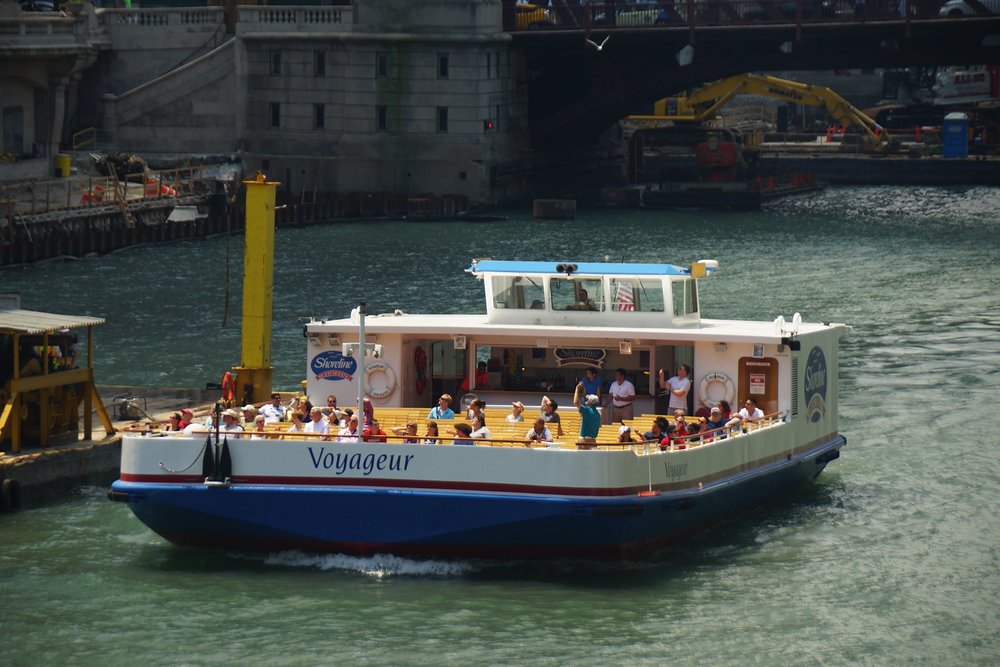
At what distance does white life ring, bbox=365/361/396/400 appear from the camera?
34.7m

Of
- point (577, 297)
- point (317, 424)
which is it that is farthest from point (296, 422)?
point (577, 297)

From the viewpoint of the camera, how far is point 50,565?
30812mm

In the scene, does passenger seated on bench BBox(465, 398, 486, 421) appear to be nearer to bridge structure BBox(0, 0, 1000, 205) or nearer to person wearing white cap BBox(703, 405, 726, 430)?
person wearing white cap BBox(703, 405, 726, 430)

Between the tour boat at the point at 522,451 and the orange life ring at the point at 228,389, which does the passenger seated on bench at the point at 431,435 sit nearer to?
the tour boat at the point at 522,451

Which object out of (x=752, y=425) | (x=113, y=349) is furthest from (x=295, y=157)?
(x=752, y=425)

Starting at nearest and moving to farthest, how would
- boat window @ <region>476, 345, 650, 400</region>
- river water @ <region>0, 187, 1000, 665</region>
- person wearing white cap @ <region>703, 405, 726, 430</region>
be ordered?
river water @ <region>0, 187, 1000, 665</region> < person wearing white cap @ <region>703, 405, 726, 430</region> < boat window @ <region>476, 345, 650, 400</region>

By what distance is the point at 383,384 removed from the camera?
114 ft

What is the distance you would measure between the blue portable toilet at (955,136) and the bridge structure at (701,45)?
16.8 m

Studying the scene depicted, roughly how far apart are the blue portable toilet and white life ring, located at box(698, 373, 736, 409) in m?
86.5

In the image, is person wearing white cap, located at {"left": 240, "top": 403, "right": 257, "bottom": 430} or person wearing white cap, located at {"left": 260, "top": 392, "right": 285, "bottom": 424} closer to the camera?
person wearing white cap, located at {"left": 240, "top": 403, "right": 257, "bottom": 430}

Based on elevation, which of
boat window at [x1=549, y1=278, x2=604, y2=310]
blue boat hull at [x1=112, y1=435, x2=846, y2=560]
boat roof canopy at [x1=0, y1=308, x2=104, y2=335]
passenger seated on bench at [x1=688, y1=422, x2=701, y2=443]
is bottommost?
blue boat hull at [x1=112, y1=435, x2=846, y2=560]

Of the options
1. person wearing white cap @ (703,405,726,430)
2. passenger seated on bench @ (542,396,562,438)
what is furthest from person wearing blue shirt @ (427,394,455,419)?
person wearing white cap @ (703,405,726,430)

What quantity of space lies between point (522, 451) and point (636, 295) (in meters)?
6.55

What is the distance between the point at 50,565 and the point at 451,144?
219 feet
